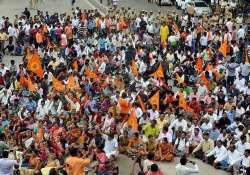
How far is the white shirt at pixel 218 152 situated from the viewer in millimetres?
17328

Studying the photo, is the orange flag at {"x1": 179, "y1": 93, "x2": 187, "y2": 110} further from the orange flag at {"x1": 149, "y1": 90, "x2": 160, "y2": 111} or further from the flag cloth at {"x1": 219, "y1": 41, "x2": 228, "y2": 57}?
the flag cloth at {"x1": 219, "y1": 41, "x2": 228, "y2": 57}

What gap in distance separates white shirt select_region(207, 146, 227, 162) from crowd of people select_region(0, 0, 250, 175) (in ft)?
0.09

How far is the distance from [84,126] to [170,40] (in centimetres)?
1072

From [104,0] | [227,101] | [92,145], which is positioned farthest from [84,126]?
[104,0]

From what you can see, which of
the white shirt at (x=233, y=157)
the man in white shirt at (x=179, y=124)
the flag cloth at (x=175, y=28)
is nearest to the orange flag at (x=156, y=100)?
the man in white shirt at (x=179, y=124)

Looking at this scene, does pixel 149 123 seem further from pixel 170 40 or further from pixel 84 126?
pixel 170 40

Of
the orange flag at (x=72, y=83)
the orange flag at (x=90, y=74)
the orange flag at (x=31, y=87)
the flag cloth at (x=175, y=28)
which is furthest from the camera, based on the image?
the flag cloth at (x=175, y=28)

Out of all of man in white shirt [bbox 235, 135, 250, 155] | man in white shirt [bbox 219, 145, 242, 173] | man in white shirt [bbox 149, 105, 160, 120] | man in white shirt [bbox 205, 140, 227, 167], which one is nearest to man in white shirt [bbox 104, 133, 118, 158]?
man in white shirt [bbox 149, 105, 160, 120]

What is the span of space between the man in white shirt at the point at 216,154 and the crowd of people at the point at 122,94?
26mm

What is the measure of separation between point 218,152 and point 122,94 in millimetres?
4035

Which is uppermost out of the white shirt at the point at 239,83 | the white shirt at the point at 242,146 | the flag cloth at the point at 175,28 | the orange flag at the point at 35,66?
the flag cloth at the point at 175,28

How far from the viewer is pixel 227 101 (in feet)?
66.4

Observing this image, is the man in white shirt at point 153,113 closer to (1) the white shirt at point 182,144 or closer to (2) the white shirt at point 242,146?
(1) the white shirt at point 182,144

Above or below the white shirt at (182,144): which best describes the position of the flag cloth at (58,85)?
above
